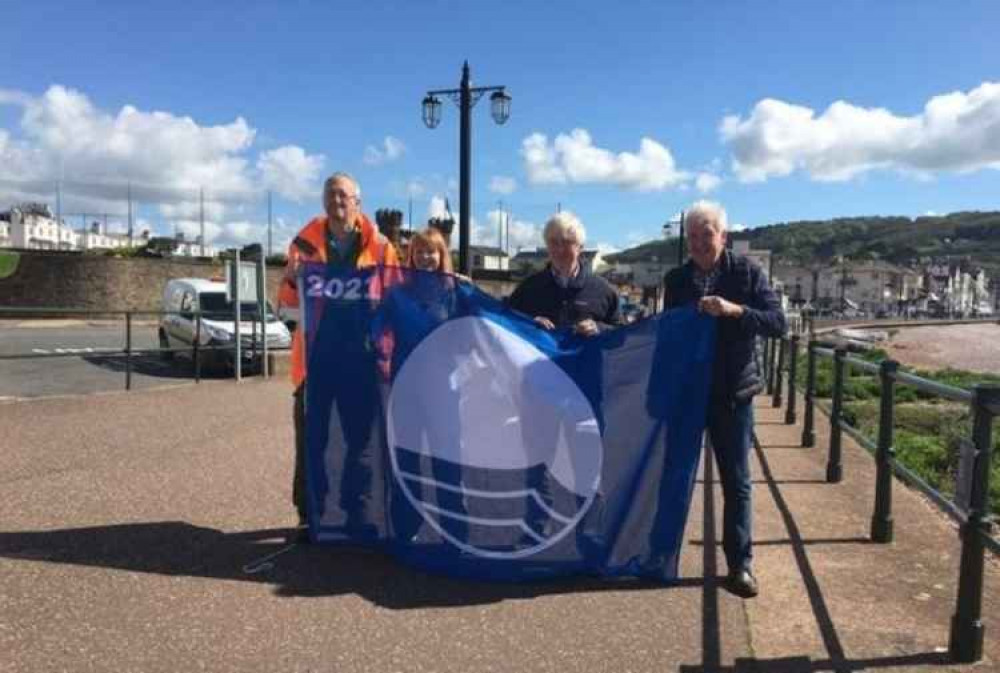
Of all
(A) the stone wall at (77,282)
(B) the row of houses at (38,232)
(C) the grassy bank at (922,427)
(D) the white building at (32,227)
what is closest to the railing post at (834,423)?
(C) the grassy bank at (922,427)

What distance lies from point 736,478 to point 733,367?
1.84 feet

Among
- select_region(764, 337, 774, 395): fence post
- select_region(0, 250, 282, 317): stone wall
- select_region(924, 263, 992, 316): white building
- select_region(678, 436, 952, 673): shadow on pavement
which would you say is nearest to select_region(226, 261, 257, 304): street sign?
select_region(764, 337, 774, 395): fence post

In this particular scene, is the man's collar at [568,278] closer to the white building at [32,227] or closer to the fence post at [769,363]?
the fence post at [769,363]

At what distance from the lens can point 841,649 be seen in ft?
11.3

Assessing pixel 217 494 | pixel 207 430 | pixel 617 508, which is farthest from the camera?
pixel 207 430

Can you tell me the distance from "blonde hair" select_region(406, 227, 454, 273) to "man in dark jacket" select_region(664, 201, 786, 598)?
1419 mm

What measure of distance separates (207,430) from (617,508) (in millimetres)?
5316

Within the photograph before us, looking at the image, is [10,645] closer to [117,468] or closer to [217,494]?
[217,494]

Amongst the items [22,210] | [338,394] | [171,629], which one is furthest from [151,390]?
[22,210]

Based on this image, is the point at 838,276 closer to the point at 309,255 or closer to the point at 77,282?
the point at 77,282

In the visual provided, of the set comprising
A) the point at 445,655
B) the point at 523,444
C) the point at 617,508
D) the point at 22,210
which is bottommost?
the point at 445,655

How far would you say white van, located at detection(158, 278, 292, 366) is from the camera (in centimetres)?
1428

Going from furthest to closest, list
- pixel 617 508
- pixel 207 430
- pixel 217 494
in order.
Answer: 1. pixel 207 430
2. pixel 217 494
3. pixel 617 508

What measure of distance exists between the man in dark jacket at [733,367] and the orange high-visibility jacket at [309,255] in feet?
5.67
